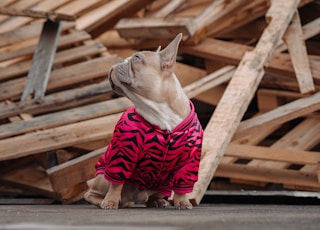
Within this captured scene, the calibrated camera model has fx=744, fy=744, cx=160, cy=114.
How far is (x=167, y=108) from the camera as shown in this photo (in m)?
3.30

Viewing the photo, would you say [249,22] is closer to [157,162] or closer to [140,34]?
[140,34]

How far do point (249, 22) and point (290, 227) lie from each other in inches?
190

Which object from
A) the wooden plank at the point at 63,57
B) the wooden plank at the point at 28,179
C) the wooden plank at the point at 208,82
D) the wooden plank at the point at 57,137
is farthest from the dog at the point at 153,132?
the wooden plank at the point at 63,57

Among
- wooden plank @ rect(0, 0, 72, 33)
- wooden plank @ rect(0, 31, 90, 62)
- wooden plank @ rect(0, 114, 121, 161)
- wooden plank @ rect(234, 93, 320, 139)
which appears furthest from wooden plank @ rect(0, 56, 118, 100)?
wooden plank @ rect(234, 93, 320, 139)

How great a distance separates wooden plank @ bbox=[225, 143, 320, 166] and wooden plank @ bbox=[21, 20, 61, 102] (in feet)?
4.45

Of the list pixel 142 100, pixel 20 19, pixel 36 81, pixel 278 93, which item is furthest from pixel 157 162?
pixel 20 19

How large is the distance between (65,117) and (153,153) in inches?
61.5

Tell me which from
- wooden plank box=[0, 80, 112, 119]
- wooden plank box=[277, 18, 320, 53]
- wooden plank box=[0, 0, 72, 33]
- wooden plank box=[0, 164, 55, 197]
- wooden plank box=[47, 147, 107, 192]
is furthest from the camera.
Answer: wooden plank box=[0, 0, 72, 33]

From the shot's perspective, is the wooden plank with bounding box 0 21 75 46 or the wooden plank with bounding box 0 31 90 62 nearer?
the wooden plank with bounding box 0 31 90 62

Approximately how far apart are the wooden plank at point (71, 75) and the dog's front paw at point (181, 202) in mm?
2061

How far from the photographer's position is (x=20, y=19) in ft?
21.0

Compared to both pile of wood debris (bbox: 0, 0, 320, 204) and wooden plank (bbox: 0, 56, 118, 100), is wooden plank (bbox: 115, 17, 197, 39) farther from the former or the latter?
wooden plank (bbox: 0, 56, 118, 100)

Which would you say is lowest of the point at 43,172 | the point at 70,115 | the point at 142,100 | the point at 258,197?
the point at 258,197

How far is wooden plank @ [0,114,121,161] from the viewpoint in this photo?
424 cm
